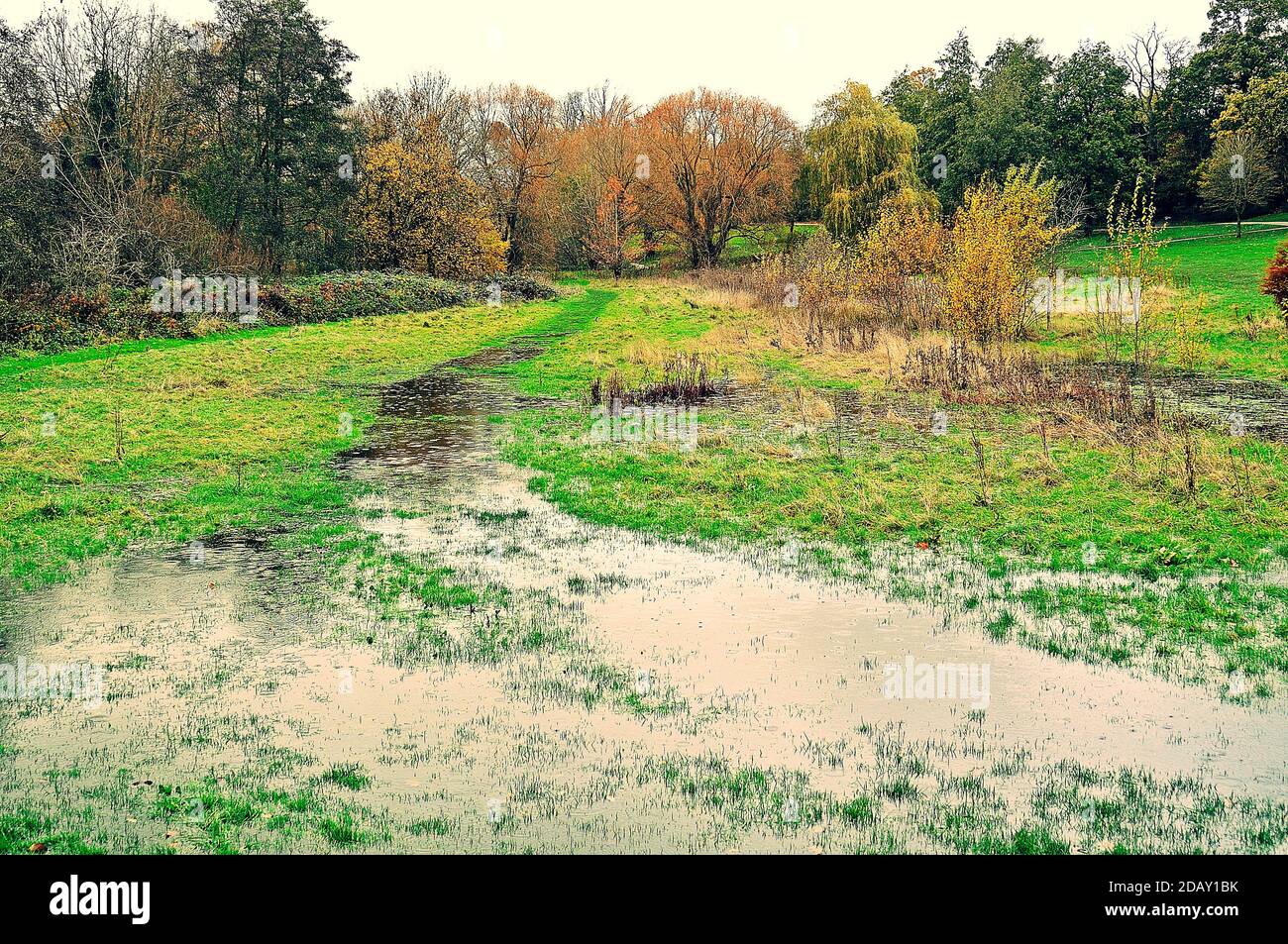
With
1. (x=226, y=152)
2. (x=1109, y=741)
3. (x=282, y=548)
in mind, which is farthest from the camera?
(x=226, y=152)

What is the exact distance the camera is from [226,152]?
4281 cm

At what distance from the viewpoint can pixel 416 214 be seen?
47.6 m

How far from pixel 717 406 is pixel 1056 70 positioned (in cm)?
5451

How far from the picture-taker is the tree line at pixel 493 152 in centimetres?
3581

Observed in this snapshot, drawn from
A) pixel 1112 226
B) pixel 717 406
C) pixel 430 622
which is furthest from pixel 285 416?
pixel 1112 226

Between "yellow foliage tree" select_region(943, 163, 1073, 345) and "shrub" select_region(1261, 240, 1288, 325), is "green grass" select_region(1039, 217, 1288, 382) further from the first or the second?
"yellow foliage tree" select_region(943, 163, 1073, 345)

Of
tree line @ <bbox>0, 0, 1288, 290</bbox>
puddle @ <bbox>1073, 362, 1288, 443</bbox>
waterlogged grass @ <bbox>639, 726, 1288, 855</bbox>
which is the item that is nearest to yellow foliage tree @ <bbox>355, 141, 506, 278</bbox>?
tree line @ <bbox>0, 0, 1288, 290</bbox>

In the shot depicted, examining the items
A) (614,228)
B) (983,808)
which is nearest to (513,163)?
(614,228)

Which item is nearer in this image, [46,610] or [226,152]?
[46,610]

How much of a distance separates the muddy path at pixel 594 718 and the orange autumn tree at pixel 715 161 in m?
59.4

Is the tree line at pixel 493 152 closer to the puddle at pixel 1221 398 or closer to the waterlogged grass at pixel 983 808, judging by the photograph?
the puddle at pixel 1221 398

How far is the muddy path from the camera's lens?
5.76 m

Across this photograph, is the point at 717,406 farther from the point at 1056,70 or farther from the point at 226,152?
the point at 1056,70

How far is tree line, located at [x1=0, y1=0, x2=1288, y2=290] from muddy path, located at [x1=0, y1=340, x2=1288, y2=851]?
18.2m
